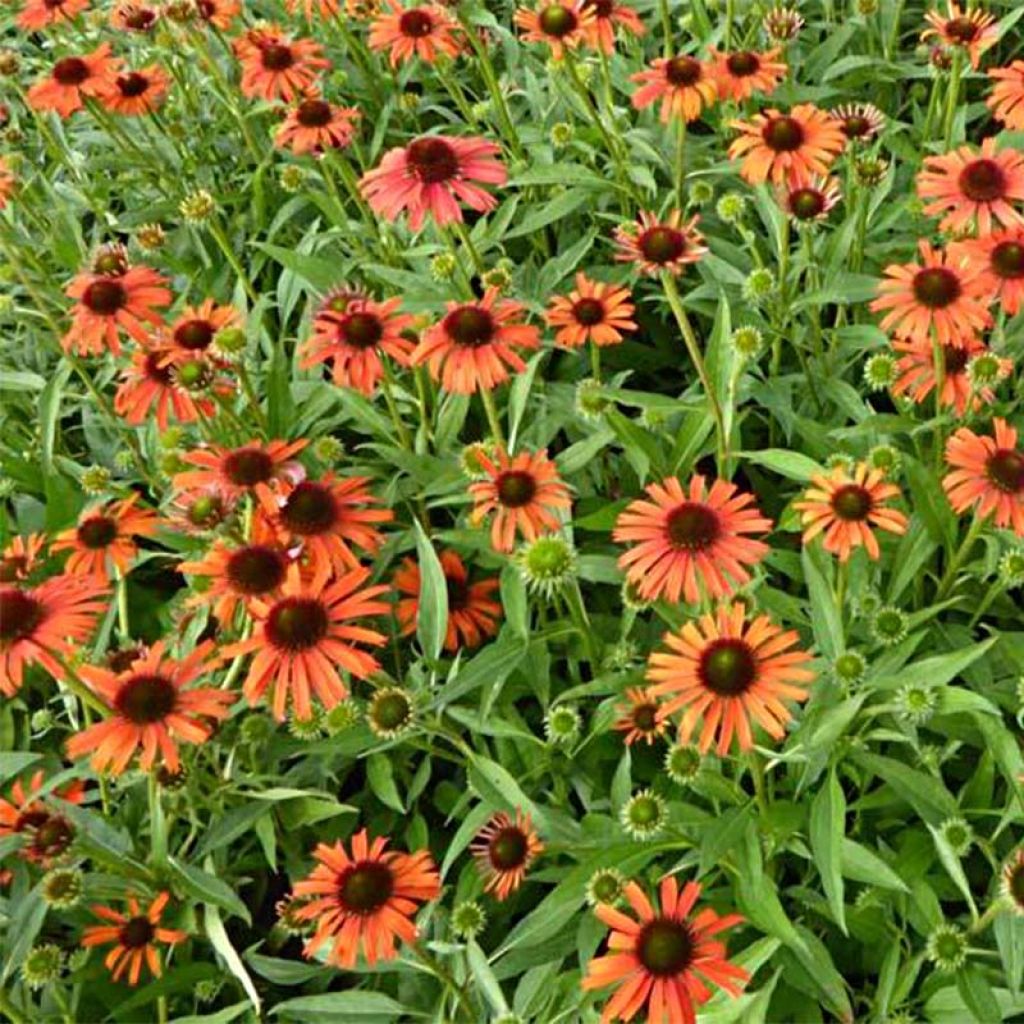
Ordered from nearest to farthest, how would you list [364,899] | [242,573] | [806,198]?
[364,899]
[242,573]
[806,198]

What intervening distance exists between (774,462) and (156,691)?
1073 mm

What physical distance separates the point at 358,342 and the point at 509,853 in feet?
2.92

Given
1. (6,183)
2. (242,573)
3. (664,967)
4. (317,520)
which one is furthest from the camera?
(6,183)

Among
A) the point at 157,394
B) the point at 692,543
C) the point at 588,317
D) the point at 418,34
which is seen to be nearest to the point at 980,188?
the point at 588,317

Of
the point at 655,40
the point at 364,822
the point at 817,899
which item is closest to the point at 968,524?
the point at 817,899

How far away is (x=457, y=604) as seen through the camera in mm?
2115

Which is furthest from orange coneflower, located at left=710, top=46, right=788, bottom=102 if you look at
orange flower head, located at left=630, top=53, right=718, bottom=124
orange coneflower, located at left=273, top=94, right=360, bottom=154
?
orange coneflower, located at left=273, top=94, right=360, bottom=154

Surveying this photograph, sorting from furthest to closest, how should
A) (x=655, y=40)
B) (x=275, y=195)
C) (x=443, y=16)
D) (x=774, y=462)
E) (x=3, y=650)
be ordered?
(x=655, y=40), (x=275, y=195), (x=443, y=16), (x=774, y=462), (x=3, y=650)

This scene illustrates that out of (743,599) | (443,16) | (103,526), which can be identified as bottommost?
(743,599)

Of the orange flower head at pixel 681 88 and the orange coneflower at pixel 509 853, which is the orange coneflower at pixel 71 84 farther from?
the orange coneflower at pixel 509 853

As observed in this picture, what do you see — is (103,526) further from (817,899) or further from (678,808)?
(817,899)

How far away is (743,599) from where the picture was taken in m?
1.82

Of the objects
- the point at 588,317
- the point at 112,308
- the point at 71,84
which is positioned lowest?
the point at 588,317

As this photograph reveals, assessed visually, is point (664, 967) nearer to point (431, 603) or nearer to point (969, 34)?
point (431, 603)
